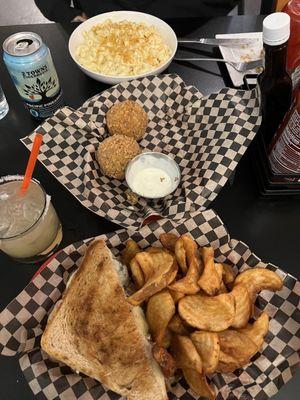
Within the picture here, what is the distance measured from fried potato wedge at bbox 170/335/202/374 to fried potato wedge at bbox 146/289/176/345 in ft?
0.15

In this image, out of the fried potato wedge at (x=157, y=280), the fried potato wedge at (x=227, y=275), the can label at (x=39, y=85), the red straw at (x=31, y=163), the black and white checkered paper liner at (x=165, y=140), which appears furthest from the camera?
the can label at (x=39, y=85)

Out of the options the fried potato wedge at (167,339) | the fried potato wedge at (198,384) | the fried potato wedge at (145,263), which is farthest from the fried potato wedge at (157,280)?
the fried potato wedge at (198,384)

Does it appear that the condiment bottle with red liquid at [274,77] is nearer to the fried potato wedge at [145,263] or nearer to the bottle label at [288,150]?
the bottle label at [288,150]

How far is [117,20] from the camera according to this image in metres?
2.06

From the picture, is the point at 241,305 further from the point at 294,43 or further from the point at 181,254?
the point at 294,43

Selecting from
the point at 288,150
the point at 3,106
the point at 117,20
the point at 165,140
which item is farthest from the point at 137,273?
the point at 117,20

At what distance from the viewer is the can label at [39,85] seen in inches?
60.9

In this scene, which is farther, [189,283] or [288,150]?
[288,150]

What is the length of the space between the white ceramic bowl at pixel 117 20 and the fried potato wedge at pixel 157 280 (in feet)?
3.16

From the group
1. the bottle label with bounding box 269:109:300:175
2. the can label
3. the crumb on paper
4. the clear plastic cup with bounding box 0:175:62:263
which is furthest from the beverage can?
the bottle label with bounding box 269:109:300:175

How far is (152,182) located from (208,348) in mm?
713

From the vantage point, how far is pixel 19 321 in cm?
118

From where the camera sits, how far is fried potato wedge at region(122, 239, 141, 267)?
1.24m

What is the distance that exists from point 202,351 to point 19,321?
56cm
